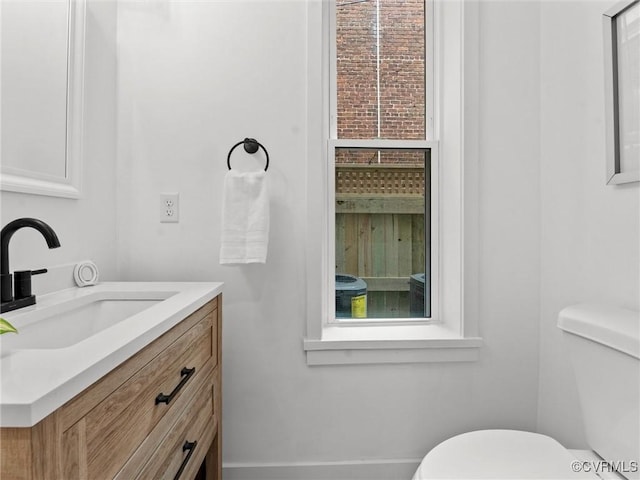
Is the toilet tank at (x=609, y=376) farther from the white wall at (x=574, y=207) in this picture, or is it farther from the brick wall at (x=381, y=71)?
the brick wall at (x=381, y=71)

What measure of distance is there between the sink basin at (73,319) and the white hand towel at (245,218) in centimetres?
28

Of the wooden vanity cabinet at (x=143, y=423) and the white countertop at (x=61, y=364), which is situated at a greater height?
the white countertop at (x=61, y=364)

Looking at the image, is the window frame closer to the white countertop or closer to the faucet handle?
the white countertop

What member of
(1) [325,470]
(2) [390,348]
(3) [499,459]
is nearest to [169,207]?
(2) [390,348]

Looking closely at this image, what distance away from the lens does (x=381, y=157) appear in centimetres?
162

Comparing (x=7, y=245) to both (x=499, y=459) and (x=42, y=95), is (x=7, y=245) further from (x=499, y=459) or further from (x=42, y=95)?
(x=499, y=459)

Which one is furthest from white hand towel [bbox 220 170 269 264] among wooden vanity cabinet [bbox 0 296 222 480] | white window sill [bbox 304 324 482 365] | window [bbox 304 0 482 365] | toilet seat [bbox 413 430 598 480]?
toilet seat [bbox 413 430 598 480]

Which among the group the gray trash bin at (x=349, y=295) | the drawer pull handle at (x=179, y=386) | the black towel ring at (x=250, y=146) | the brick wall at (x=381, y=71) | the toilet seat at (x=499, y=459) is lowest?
the toilet seat at (x=499, y=459)

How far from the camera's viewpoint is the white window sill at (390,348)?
4.69 ft

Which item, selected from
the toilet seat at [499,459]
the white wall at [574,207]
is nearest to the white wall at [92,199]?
the toilet seat at [499,459]

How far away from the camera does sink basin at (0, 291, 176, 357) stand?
0.81 metres

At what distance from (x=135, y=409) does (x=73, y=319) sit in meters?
0.45

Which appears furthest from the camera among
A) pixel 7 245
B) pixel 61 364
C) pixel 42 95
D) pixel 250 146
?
pixel 250 146

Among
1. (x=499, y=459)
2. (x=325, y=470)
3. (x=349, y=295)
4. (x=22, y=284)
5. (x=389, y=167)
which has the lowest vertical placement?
(x=325, y=470)
